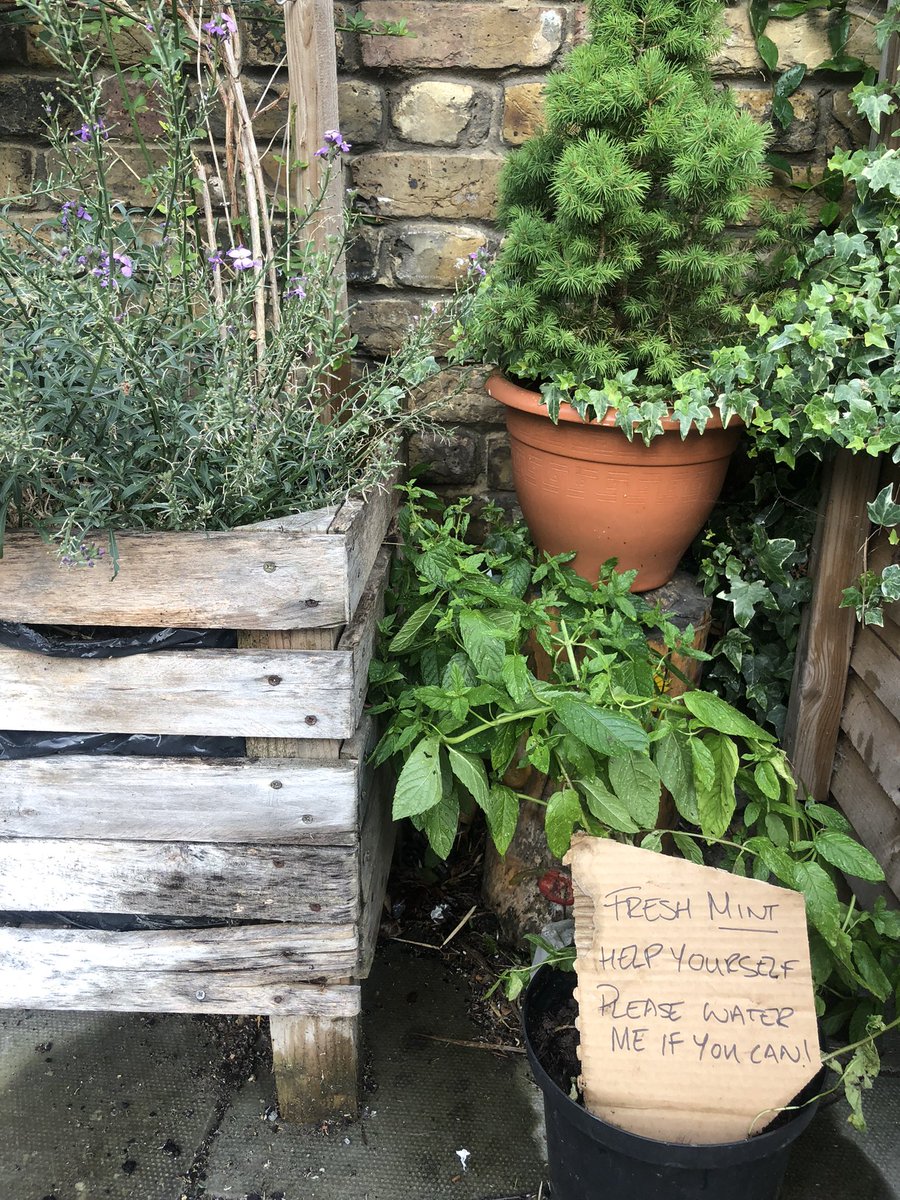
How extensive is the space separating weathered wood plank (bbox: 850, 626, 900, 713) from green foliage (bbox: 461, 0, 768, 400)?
0.70 meters

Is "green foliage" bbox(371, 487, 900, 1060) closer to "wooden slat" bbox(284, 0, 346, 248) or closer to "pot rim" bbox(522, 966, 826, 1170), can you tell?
"pot rim" bbox(522, 966, 826, 1170)

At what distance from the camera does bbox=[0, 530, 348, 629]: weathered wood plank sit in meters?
1.27

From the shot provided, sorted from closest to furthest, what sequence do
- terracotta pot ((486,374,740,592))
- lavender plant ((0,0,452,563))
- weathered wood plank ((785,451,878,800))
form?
lavender plant ((0,0,452,563)) → terracotta pot ((486,374,740,592)) → weathered wood plank ((785,451,878,800))

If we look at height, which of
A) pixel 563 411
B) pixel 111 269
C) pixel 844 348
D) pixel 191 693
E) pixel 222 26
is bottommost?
pixel 191 693

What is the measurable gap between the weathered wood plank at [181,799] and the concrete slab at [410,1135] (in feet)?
2.03

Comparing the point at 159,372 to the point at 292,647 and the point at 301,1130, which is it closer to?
the point at 292,647

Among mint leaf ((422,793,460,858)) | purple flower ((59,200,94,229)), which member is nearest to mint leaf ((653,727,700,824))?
mint leaf ((422,793,460,858))

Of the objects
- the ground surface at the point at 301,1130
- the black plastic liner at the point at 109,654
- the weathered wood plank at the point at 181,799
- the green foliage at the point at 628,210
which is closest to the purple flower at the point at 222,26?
the green foliage at the point at 628,210

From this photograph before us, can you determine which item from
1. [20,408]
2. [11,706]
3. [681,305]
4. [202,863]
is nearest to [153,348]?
[20,408]

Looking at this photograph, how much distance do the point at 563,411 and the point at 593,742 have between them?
62 cm

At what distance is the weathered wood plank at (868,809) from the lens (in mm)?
1717

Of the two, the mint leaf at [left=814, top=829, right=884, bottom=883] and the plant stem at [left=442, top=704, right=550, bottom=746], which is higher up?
the plant stem at [left=442, top=704, right=550, bottom=746]

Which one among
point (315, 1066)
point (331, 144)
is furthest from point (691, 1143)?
point (331, 144)

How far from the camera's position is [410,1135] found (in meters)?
1.64
